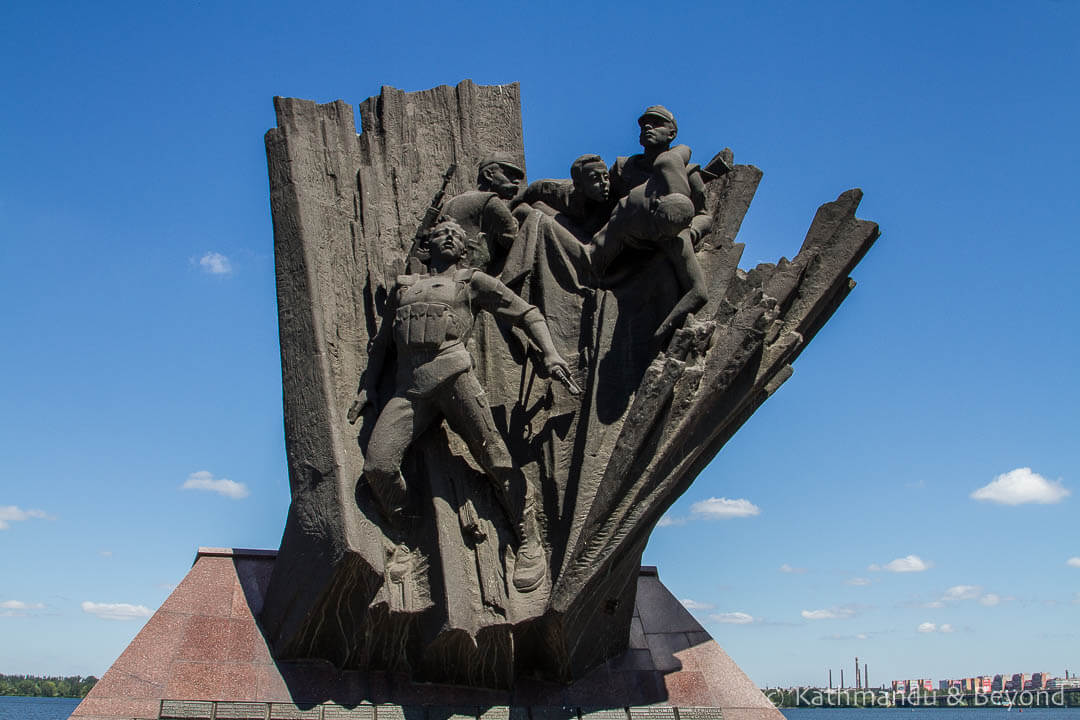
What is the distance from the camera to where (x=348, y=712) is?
6.59 m

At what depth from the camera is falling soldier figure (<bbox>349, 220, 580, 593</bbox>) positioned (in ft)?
21.7

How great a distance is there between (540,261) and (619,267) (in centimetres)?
58

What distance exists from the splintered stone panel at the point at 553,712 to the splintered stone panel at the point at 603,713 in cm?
7

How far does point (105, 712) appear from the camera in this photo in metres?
6.40

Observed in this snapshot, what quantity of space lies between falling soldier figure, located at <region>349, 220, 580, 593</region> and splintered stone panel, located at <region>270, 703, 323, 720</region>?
1.34 metres

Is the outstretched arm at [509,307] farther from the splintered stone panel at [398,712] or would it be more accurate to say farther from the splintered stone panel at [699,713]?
the splintered stone panel at [699,713]

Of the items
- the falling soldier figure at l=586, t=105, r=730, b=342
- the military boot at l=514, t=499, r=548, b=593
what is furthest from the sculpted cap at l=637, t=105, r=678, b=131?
the military boot at l=514, t=499, r=548, b=593

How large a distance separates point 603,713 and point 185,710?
9.15 feet

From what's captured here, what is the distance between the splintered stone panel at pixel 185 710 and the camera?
6461mm

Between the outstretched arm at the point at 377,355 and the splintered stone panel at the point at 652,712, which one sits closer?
the outstretched arm at the point at 377,355

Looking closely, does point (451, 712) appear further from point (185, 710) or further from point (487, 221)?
point (487, 221)

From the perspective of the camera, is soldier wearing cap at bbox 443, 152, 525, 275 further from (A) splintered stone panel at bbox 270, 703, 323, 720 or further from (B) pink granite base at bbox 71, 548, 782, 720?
(A) splintered stone panel at bbox 270, 703, 323, 720

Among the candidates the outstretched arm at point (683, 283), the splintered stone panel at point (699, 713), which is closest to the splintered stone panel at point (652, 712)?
the splintered stone panel at point (699, 713)

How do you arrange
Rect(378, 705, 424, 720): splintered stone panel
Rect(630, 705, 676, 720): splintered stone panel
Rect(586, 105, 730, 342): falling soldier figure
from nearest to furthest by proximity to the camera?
1. Rect(378, 705, 424, 720): splintered stone panel
2. Rect(586, 105, 730, 342): falling soldier figure
3. Rect(630, 705, 676, 720): splintered stone panel
